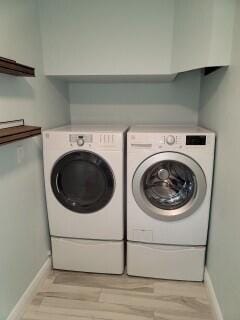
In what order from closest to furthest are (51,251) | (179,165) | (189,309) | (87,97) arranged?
(189,309) → (179,165) → (51,251) → (87,97)

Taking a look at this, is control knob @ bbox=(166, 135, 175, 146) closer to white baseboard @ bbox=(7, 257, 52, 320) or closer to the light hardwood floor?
the light hardwood floor

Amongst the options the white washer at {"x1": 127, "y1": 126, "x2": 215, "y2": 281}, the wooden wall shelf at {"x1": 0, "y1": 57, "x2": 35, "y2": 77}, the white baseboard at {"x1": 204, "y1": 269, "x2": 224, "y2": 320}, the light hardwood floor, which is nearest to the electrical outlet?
the wooden wall shelf at {"x1": 0, "y1": 57, "x2": 35, "y2": 77}

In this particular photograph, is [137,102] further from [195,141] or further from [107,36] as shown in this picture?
[195,141]

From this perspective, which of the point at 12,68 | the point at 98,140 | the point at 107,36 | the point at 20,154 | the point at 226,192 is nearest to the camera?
the point at 12,68

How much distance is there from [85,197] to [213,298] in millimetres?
1112

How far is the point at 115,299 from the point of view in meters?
1.62

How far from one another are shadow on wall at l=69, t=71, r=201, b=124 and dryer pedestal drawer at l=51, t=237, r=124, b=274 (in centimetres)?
121

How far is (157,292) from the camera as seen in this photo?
1682 mm

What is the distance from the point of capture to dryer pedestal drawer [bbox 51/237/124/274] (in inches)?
70.6

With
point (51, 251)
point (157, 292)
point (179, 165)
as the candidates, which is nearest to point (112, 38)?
point (179, 165)

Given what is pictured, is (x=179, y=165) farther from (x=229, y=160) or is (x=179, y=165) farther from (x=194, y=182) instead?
(x=229, y=160)

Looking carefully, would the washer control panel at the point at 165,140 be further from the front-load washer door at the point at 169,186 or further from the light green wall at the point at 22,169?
the light green wall at the point at 22,169

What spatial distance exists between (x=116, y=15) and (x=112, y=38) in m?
0.16

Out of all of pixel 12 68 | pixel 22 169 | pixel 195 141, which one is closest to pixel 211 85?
pixel 195 141
